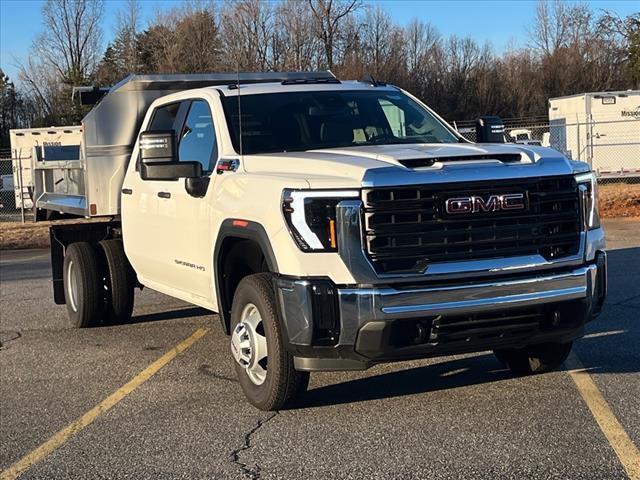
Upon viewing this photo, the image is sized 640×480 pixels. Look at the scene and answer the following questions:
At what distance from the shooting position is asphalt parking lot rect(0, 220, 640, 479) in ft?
14.8

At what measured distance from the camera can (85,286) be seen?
835cm

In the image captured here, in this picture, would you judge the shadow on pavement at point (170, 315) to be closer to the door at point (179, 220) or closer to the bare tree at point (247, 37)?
the door at point (179, 220)

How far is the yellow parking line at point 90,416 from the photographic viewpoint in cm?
474

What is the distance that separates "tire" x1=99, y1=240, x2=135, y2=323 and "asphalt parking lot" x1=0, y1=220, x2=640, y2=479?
71 centimetres

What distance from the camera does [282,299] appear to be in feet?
15.8

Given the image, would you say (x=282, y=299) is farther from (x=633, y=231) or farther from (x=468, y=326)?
(x=633, y=231)

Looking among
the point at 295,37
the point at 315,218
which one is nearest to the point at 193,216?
the point at 315,218

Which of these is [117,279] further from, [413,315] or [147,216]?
[413,315]

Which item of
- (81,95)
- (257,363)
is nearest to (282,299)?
(257,363)

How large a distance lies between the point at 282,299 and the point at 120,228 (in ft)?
13.8

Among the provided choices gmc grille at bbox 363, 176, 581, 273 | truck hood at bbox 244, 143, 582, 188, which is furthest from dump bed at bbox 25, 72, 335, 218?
gmc grille at bbox 363, 176, 581, 273

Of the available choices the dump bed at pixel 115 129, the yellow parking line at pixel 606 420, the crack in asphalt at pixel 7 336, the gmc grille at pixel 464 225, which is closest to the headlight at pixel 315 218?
the gmc grille at pixel 464 225

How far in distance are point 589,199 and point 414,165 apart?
123 cm

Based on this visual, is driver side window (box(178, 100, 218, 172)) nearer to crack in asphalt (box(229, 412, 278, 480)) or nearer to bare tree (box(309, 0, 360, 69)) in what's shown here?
crack in asphalt (box(229, 412, 278, 480))
